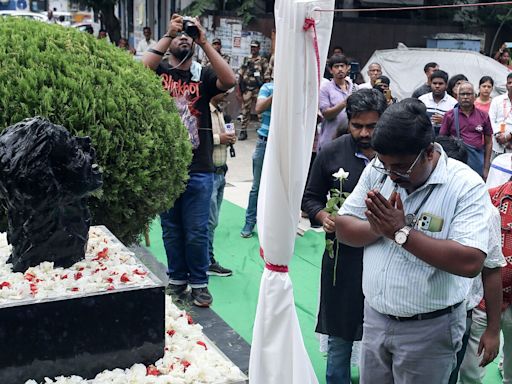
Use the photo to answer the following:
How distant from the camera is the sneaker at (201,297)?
5.20 metres

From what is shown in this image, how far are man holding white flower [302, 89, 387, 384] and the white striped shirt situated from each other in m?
0.77

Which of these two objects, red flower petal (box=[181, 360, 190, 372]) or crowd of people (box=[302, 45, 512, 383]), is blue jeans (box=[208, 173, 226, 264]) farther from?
red flower petal (box=[181, 360, 190, 372])

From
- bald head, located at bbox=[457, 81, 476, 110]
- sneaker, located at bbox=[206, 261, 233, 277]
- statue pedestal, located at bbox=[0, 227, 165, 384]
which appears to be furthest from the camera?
bald head, located at bbox=[457, 81, 476, 110]

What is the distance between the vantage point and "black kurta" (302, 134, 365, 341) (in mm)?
3750

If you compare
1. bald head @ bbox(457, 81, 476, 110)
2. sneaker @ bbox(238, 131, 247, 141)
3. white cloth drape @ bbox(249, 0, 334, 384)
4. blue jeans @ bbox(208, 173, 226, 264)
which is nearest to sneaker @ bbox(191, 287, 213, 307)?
blue jeans @ bbox(208, 173, 226, 264)

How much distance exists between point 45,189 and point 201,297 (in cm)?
227

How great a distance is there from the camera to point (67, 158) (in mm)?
3229

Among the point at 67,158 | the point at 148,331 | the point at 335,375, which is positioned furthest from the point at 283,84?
the point at 335,375

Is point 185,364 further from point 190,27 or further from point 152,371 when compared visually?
point 190,27

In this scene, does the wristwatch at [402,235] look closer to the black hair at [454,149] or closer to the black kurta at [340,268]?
the black hair at [454,149]

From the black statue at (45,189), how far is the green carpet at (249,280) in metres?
1.95

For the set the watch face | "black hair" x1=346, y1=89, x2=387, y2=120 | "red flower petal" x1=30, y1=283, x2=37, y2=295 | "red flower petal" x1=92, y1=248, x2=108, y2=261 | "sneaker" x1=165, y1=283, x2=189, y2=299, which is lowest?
"sneaker" x1=165, y1=283, x2=189, y2=299

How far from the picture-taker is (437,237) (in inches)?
109

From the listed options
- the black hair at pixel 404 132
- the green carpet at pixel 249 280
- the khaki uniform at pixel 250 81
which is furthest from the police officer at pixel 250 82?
the black hair at pixel 404 132
